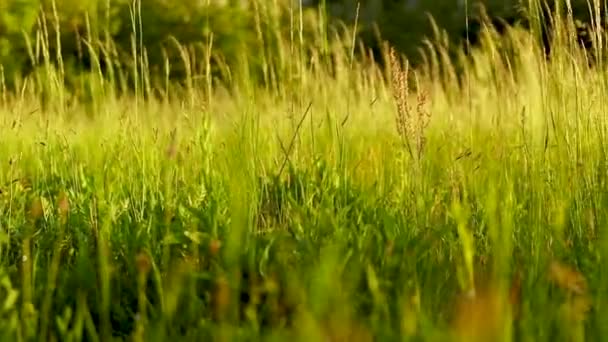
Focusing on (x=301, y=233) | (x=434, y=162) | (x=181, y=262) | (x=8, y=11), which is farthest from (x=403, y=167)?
(x=8, y=11)

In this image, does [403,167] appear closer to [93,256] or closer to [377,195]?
[377,195]

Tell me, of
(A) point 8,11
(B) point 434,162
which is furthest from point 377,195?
(A) point 8,11

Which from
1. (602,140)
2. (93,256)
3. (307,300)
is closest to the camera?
(307,300)

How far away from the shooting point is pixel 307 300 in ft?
5.30

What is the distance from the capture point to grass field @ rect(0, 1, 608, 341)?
155cm

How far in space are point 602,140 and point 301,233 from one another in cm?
98

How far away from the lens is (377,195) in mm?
2705

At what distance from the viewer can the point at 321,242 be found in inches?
78.9

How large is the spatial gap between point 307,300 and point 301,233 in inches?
19.3

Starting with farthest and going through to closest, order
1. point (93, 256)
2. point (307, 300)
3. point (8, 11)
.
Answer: point (8, 11)
point (93, 256)
point (307, 300)

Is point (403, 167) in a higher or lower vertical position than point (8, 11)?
lower

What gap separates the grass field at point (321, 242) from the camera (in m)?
1.55

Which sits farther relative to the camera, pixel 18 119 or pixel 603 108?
pixel 18 119

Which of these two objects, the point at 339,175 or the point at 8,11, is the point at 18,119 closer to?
the point at 339,175
